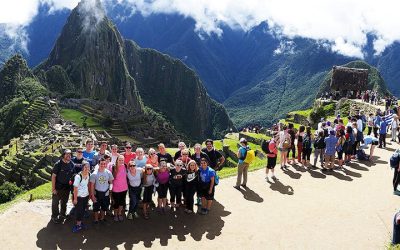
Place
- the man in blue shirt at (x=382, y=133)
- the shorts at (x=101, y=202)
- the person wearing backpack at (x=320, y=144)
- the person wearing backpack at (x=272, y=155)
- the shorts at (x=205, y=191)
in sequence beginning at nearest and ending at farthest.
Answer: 1. the shorts at (x=101, y=202)
2. the shorts at (x=205, y=191)
3. the person wearing backpack at (x=272, y=155)
4. the person wearing backpack at (x=320, y=144)
5. the man in blue shirt at (x=382, y=133)

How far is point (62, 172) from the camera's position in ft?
45.9

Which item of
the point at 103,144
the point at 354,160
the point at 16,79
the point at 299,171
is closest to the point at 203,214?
the point at 103,144

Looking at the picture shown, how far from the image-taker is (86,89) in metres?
192

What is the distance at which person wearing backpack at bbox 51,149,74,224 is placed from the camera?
13945 mm

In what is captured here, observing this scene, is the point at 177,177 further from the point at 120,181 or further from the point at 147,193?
the point at 120,181

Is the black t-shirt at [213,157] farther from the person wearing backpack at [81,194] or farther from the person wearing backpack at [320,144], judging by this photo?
the person wearing backpack at [320,144]

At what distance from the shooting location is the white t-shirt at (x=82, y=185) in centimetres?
1359

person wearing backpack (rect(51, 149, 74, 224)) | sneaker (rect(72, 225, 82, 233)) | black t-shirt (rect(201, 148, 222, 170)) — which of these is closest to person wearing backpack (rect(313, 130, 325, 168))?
black t-shirt (rect(201, 148, 222, 170))

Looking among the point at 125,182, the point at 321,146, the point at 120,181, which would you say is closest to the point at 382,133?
the point at 321,146

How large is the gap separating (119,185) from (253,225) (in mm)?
4686

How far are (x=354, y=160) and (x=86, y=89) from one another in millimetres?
178980

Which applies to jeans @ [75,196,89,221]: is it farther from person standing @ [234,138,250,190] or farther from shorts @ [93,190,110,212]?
person standing @ [234,138,250,190]

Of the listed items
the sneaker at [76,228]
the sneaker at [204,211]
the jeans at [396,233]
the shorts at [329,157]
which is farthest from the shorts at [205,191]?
the shorts at [329,157]

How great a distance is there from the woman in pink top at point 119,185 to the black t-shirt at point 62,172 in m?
1.40
